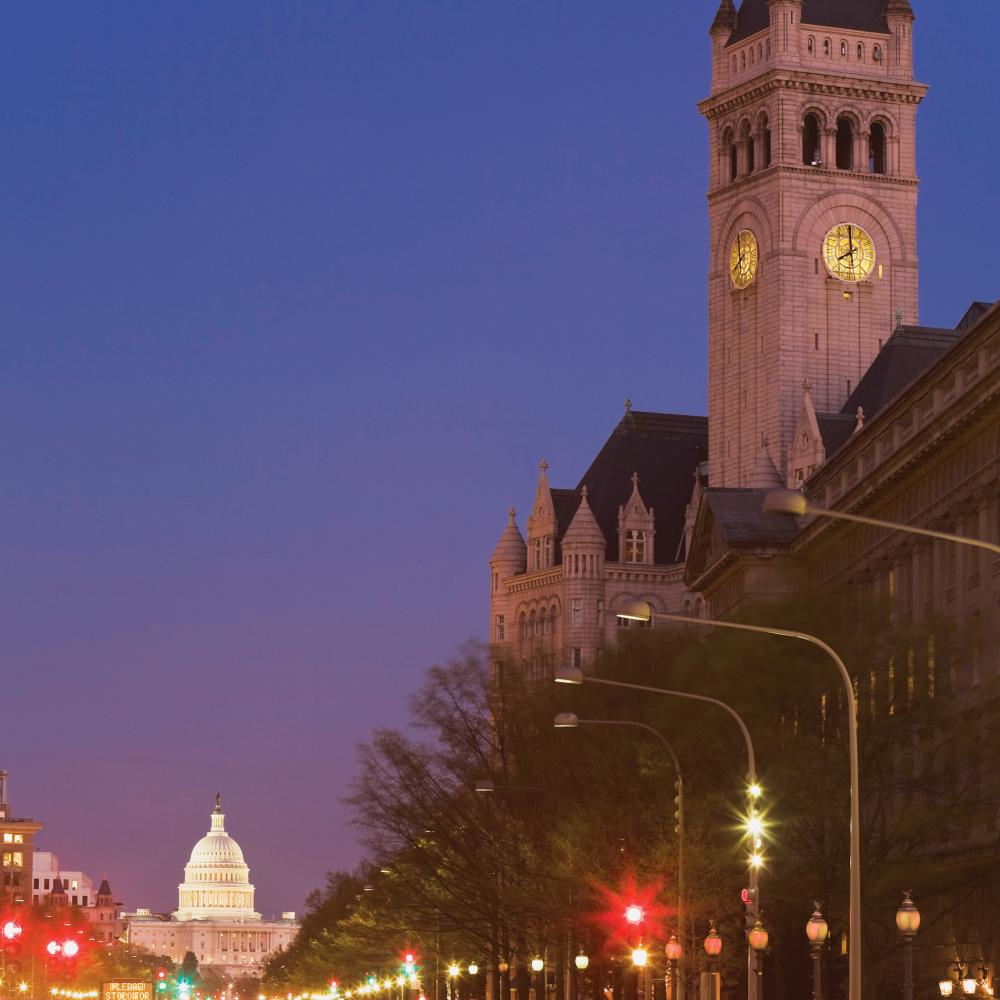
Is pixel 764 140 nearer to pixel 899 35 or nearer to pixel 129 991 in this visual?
pixel 899 35

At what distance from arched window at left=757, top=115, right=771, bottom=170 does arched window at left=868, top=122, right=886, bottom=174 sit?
252 inches

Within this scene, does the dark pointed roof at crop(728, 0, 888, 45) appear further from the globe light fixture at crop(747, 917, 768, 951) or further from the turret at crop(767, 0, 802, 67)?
the globe light fixture at crop(747, 917, 768, 951)

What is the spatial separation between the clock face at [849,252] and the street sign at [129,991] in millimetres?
57985

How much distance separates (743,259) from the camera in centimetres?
17088

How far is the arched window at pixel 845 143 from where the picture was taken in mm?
169500

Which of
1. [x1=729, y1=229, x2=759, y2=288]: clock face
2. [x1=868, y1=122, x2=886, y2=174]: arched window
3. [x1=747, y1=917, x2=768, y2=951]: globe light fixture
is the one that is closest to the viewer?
[x1=747, y1=917, x2=768, y2=951]: globe light fixture

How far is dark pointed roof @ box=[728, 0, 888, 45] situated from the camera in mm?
167250

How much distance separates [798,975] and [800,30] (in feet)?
271

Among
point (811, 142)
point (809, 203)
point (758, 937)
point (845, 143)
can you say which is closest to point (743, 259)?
point (809, 203)

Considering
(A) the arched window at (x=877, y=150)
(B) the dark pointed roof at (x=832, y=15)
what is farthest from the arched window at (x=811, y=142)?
(B) the dark pointed roof at (x=832, y=15)

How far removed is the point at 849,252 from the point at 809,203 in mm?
4100

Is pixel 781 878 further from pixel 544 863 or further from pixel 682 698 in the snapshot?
pixel 544 863

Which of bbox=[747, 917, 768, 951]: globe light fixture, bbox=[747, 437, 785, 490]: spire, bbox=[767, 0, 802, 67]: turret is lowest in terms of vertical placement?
bbox=[747, 917, 768, 951]: globe light fixture

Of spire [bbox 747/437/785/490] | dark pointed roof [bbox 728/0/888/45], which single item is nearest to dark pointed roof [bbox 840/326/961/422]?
spire [bbox 747/437/785/490]
